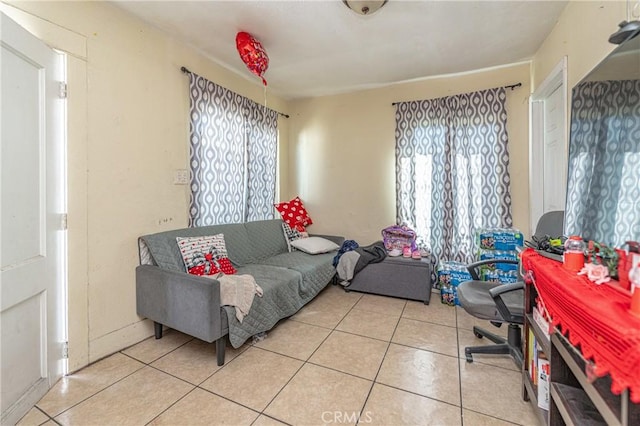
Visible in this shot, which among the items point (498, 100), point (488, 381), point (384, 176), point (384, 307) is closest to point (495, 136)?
point (498, 100)

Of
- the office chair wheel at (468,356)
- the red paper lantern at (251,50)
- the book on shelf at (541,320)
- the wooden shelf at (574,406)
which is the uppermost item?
the red paper lantern at (251,50)

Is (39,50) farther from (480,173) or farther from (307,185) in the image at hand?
(480,173)

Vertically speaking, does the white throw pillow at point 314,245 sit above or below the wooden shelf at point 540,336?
above

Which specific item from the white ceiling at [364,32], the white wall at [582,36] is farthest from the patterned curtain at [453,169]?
Result: the white wall at [582,36]

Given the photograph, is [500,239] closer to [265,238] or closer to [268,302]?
[268,302]

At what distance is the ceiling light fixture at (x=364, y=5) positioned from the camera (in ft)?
5.98

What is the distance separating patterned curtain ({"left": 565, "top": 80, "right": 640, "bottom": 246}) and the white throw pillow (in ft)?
7.59

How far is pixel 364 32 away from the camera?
2.27 metres

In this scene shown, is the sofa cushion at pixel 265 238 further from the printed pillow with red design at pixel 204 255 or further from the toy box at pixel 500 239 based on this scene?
the toy box at pixel 500 239

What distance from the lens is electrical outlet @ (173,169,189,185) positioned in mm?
2423

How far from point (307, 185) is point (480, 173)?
229 centimetres

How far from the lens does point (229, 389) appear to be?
5.21ft

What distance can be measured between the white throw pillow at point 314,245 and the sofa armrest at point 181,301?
161 cm

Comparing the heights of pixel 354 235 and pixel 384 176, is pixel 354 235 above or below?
below
